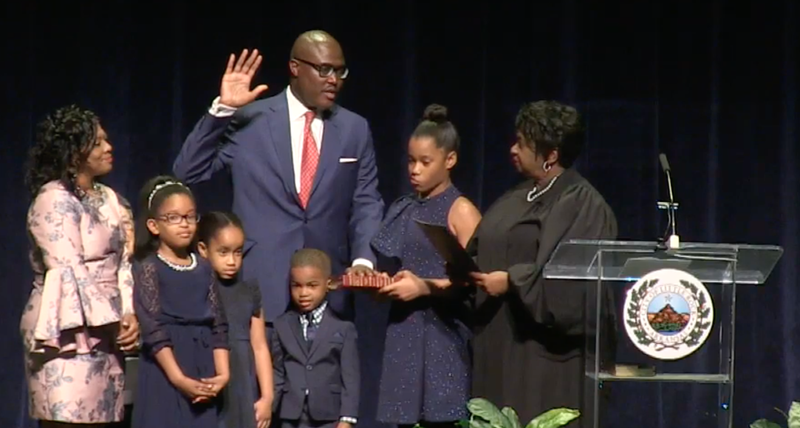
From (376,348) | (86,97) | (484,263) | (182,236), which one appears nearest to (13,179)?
(86,97)

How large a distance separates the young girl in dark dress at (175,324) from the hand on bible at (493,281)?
80 cm

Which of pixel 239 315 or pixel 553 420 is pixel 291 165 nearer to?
pixel 239 315

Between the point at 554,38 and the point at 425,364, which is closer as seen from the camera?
the point at 425,364

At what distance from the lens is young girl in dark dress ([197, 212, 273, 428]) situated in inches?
180

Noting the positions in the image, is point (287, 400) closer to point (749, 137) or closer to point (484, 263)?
point (484, 263)

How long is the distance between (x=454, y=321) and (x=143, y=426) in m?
1.09

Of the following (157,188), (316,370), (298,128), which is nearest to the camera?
(157,188)

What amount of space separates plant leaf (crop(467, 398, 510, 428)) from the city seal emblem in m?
0.41

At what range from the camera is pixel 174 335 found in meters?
4.38

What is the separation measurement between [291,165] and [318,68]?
1.11ft

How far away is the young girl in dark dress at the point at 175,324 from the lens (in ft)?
14.2

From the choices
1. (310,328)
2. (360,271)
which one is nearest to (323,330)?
(310,328)

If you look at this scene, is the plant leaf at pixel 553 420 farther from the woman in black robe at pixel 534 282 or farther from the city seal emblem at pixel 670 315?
the woman in black robe at pixel 534 282

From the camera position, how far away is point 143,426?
433 centimetres
